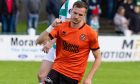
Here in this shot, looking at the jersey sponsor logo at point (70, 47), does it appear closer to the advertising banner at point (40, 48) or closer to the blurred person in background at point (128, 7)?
the advertising banner at point (40, 48)

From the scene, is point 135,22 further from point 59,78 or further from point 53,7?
point 59,78

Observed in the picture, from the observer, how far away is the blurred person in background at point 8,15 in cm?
2059

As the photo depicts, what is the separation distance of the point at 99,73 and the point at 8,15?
5.34 m

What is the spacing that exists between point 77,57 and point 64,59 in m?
0.20

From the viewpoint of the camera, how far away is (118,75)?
16406 millimetres

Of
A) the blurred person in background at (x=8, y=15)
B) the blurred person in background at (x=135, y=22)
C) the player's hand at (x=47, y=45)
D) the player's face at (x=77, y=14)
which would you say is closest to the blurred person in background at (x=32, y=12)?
the blurred person in background at (x=8, y=15)

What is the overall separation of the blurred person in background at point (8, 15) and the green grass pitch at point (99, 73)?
2637 mm

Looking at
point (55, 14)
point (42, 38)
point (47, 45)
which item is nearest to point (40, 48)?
point (55, 14)

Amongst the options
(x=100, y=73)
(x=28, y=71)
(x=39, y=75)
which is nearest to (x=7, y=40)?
(x=28, y=71)

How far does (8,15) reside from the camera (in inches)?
814

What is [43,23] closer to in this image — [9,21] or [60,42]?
[9,21]

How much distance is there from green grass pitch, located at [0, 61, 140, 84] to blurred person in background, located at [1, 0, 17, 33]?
2.64 meters

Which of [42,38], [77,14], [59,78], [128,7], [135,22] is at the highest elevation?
[77,14]

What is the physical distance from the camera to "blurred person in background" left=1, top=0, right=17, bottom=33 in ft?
67.6
